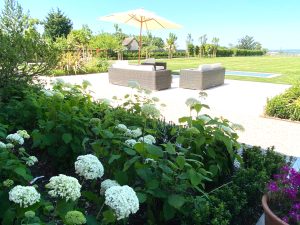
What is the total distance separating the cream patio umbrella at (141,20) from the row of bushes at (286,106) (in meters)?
5.83

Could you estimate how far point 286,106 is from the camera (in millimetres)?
5547

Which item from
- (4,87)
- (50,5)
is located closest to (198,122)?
(4,87)

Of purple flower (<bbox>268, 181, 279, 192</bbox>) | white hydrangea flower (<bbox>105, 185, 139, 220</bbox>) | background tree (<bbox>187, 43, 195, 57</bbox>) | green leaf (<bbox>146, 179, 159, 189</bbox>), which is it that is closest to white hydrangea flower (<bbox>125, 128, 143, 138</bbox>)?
green leaf (<bbox>146, 179, 159, 189</bbox>)

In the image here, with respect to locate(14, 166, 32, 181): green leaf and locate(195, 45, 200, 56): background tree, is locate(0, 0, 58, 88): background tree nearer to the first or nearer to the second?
locate(14, 166, 32, 181): green leaf

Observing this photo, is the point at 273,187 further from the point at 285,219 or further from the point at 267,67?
the point at 267,67

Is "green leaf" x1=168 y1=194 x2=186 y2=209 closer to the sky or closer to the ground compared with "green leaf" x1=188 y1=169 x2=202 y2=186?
closer to the ground

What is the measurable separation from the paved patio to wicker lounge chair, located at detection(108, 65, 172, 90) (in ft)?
0.80

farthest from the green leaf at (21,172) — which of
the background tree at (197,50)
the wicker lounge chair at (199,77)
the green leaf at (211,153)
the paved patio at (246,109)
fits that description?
the background tree at (197,50)

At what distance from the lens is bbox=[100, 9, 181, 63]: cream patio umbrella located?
10.2m

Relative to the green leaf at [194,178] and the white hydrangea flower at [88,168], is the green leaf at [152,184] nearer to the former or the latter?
the green leaf at [194,178]

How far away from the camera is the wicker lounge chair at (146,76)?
27.4 ft

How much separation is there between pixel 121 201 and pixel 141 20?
11.2m

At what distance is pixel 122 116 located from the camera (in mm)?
2689

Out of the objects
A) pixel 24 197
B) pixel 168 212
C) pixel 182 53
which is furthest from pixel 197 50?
pixel 24 197
